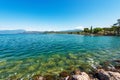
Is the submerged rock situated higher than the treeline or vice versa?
the treeline

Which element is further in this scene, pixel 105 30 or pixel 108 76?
pixel 105 30

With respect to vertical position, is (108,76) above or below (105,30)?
below

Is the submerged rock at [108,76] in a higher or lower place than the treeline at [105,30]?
lower

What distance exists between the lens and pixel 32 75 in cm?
1454

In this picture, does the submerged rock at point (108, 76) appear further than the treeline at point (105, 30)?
No

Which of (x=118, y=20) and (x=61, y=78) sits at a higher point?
(x=118, y=20)

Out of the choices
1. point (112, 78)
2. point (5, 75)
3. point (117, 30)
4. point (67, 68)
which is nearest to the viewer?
point (112, 78)

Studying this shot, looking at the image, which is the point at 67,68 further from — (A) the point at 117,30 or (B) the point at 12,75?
(A) the point at 117,30

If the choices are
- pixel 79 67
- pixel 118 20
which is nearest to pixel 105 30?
pixel 118 20

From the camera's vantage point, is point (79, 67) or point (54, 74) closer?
point (54, 74)

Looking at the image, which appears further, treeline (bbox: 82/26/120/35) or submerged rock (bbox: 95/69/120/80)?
treeline (bbox: 82/26/120/35)

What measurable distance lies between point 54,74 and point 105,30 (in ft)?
448

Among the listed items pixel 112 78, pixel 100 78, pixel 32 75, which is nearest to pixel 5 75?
pixel 32 75

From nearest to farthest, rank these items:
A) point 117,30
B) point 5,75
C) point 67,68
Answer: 1. point 5,75
2. point 67,68
3. point 117,30
